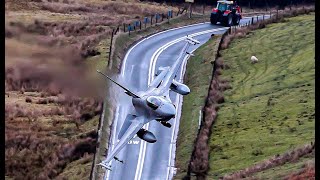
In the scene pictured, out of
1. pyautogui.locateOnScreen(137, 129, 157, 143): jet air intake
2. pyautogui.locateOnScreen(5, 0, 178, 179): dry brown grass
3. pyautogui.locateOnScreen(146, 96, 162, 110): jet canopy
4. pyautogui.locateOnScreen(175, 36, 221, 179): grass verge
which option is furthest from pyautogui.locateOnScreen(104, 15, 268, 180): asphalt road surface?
pyautogui.locateOnScreen(137, 129, 157, 143): jet air intake

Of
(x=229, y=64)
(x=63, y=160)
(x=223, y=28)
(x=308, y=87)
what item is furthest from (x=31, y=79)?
(x=223, y=28)

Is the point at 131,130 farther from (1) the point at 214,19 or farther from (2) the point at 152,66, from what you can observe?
(1) the point at 214,19

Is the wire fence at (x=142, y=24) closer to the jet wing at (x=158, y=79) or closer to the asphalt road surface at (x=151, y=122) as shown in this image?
the asphalt road surface at (x=151, y=122)

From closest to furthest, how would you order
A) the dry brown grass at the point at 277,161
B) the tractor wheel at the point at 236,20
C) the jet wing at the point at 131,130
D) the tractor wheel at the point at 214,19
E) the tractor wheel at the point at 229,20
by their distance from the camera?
the jet wing at the point at 131,130, the dry brown grass at the point at 277,161, the tractor wheel at the point at 229,20, the tractor wheel at the point at 236,20, the tractor wheel at the point at 214,19

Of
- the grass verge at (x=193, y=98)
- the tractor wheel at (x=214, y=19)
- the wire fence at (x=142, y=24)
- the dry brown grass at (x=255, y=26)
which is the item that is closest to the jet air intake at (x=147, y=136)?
the grass verge at (x=193, y=98)

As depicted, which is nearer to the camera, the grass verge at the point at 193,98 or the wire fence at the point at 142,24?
the grass verge at the point at 193,98

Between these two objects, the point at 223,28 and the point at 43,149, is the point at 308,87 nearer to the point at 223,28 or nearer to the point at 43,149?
the point at 43,149

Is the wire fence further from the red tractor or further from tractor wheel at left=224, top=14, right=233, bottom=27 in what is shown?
tractor wheel at left=224, top=14, right=233, bottom=27
